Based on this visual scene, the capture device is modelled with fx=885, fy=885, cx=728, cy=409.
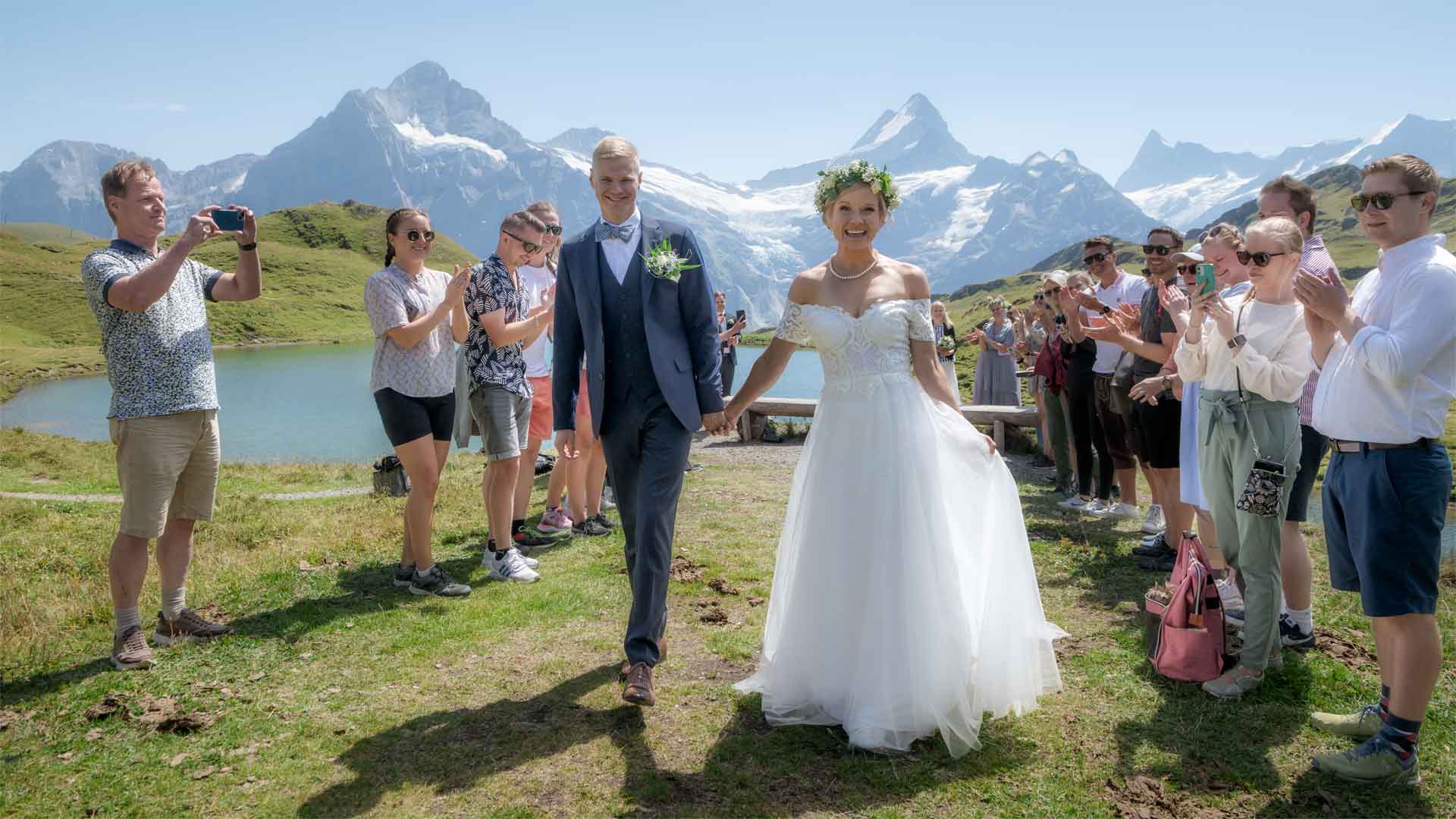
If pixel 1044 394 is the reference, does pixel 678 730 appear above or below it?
below

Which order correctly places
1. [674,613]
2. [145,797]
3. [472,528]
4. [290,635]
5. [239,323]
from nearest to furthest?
[145,797]
[290,635]
[674,613]
[472,528]
[239,323]

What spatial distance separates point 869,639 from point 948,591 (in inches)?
19.2

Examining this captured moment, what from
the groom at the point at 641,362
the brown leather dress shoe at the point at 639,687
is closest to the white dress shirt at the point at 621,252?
the groom at the point at 641,362

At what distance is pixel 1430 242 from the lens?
3.88 meters

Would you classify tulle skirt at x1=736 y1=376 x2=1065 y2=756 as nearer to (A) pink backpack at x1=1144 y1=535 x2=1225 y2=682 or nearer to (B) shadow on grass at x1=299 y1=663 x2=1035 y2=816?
(B) shadow on grass at x1=299 y1=663 x2=1035 y2=816

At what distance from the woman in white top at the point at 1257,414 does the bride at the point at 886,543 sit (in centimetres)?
113

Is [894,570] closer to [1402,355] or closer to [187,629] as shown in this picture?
[1402,355]

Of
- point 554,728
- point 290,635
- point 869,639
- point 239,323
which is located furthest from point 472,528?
point 239,323

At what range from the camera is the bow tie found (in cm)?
521

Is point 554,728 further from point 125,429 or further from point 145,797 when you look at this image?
point 125,429

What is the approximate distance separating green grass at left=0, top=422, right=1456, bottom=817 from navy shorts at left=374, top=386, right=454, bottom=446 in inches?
53.4

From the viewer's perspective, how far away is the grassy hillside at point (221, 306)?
3656 inches

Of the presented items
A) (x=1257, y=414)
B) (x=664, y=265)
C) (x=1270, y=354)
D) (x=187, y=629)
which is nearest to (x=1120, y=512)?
(x=1257, y=414)

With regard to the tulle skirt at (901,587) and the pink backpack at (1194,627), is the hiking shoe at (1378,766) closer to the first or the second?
the pink backpack at (1194,627)
